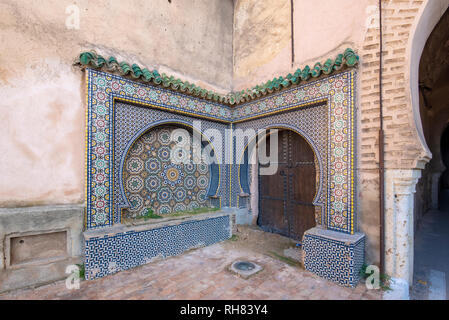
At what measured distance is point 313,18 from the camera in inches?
173

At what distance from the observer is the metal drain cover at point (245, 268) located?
3580mm

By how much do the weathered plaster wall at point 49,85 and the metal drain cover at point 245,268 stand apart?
9.21 feet

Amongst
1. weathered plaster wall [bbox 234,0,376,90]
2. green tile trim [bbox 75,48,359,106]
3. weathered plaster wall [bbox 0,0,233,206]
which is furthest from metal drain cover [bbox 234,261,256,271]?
weathered plaster wall [bbox 234,0,376,90]

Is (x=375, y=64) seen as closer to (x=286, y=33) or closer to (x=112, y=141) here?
(x=286, y=33)

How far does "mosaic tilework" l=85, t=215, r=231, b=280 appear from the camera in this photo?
341 centimetres

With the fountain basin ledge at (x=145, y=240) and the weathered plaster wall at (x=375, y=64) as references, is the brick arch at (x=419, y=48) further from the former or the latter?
the fountain basin ledge at (x=145, y=240)

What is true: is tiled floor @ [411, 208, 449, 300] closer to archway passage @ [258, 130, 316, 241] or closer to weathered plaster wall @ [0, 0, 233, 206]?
archway passage @ [258, 130, 316, 241]

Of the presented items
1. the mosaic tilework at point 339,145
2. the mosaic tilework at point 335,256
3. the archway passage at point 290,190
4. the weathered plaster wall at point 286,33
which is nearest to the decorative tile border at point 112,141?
the mosaic tilework at point 339,145

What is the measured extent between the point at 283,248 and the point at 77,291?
368cm

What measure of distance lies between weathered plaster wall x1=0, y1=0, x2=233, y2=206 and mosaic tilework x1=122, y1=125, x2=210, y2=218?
97 cm

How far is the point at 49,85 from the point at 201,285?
386 cm

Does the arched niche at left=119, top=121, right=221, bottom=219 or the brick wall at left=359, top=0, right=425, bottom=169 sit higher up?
the brick wall at left=359, top=0, right=425, bottom=169

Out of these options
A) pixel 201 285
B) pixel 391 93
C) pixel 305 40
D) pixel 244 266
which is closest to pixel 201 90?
pixel 305 40

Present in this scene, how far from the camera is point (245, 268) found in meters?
3.77
